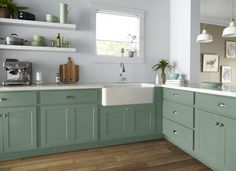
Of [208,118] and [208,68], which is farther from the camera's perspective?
[208,68]

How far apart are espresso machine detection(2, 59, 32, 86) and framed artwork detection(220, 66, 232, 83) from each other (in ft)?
15.8

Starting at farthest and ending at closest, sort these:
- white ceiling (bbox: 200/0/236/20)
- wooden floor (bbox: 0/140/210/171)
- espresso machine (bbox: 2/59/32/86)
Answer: white ceiling (bbox: 200/0/236/20) → espresso machine (bbox: 2/59/32/86) → wooden floor (bbox: 0/140/210/171)

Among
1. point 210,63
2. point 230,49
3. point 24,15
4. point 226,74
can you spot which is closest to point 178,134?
point 24,15

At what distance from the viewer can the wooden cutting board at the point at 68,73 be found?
9.24ft

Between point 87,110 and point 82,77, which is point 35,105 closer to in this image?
point 87,110

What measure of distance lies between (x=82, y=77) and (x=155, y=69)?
131 centimetres

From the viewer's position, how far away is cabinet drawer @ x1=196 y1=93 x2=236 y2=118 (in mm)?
1665

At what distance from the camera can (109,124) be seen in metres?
2.56

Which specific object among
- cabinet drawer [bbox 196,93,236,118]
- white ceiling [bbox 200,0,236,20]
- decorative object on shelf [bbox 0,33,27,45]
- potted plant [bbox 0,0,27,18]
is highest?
white ceiling [bbox 200,0,236,20]

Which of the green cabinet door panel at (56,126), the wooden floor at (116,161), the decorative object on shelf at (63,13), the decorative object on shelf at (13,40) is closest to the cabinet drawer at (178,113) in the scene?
the wooden floor at (116,161)

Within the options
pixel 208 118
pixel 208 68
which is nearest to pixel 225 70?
pixel 208 68

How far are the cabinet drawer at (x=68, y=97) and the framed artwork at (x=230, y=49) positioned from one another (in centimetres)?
441

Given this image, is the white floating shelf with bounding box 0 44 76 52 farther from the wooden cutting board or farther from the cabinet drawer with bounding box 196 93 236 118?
the cabinet drawer with bounding box 196 93 236 118


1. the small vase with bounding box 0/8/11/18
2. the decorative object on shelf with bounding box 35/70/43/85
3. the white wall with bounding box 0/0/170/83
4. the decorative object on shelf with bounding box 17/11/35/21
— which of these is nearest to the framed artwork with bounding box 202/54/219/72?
the white wall with bounding box 0/0/170/83
